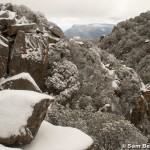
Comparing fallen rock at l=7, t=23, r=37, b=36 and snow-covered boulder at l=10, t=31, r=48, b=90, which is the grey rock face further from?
fallen rock at l=7, t=23, r=37, b=36

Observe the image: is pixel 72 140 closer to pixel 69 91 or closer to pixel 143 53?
pixel 69 91

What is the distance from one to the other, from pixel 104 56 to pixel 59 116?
17.1 meters

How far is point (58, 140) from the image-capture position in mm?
12000

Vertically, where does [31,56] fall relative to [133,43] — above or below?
above

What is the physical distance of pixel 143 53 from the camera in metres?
53.9

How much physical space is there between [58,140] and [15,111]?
1801mm

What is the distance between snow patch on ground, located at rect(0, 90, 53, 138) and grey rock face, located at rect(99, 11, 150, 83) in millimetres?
33302

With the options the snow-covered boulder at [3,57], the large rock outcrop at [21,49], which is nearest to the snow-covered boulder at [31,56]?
the large rock outcrop at [21,49]

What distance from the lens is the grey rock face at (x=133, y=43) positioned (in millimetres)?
50097

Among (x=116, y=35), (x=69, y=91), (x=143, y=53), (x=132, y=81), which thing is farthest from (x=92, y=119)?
(x=116, y=35)

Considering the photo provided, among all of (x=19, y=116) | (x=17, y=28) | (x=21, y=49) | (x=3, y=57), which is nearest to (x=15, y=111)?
(x=19, y=116)

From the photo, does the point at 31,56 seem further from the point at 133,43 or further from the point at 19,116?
the point at 133,43

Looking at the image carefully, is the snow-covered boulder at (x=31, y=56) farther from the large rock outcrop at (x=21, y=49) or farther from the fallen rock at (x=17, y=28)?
the fallen rock at (x=17, y=28)

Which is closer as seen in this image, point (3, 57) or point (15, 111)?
point (15, 111)
